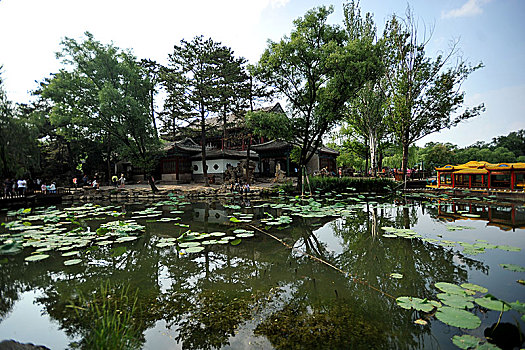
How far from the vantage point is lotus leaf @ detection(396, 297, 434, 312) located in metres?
2.25

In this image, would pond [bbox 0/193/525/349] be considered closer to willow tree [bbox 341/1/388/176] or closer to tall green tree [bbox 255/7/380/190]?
tall green tree [bbox 255/7/380/190]

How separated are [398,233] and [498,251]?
150cm

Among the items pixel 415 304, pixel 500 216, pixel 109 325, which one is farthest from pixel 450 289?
pixel 500 216

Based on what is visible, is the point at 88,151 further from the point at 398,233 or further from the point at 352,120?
the point at 398,233

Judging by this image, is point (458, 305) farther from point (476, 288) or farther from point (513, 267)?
point (513, 267)

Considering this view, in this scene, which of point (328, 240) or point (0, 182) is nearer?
point (328, 240)

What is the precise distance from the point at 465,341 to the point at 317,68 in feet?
40.6

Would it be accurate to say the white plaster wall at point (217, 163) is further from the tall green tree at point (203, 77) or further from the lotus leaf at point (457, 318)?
the lotus leaf at point (457, 318)

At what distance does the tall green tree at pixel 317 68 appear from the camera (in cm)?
1128

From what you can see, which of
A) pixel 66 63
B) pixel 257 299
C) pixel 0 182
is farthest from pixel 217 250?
pixel 66 63

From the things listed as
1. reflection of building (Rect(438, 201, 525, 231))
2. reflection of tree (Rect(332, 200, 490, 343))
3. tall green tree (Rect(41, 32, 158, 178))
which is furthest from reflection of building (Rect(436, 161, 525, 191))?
tall green tree (Rect(41, 32, 158, 178))

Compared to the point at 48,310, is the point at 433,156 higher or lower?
higher

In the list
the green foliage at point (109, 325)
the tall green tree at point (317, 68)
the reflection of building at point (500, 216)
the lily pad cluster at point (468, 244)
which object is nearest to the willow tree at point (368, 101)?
the tall green tree at point (317, 68)

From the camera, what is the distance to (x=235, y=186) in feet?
50.4
